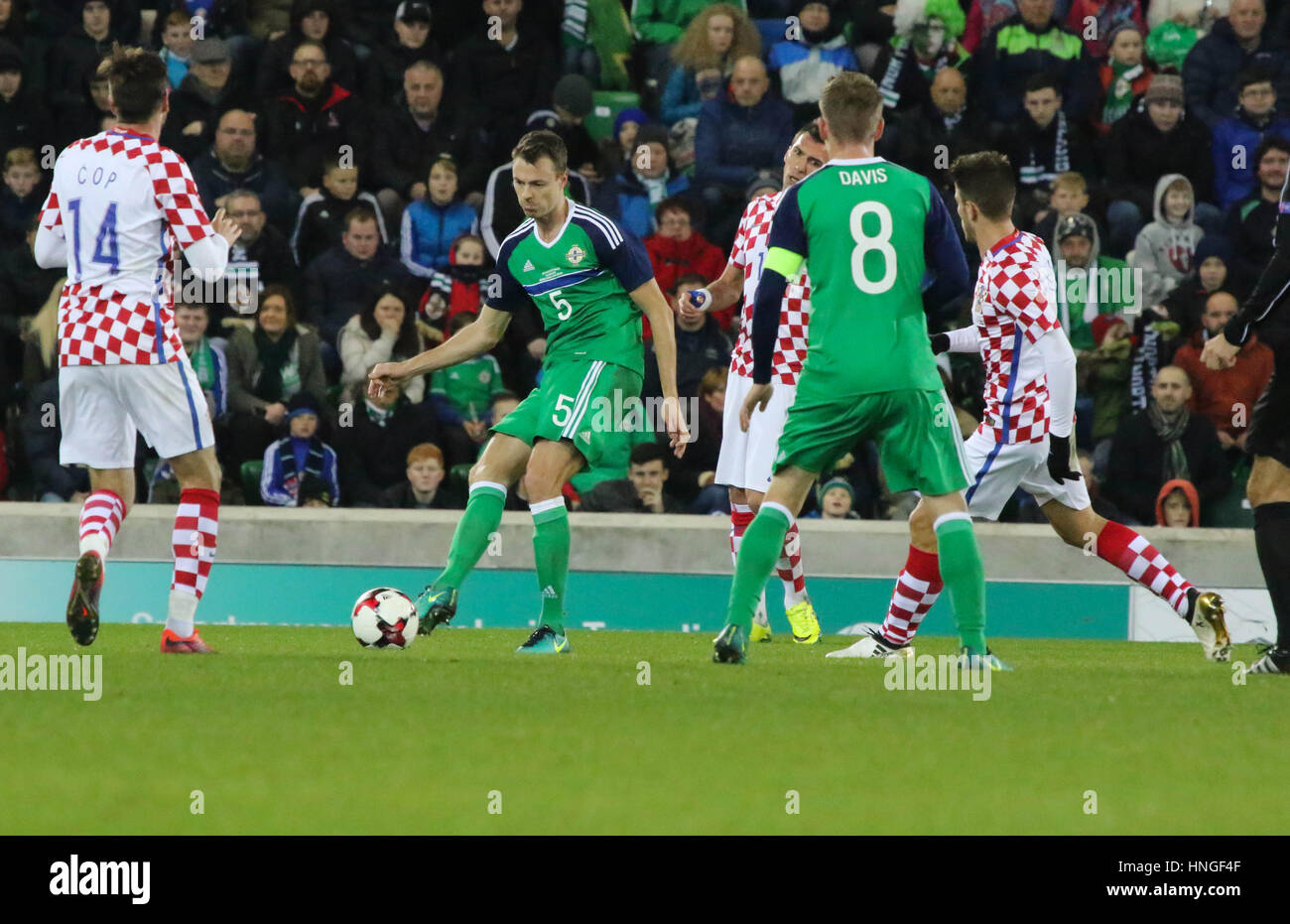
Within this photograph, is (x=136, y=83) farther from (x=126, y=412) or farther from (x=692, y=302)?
(x=692, y=302)

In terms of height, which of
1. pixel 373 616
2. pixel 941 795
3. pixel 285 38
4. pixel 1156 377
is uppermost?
pixel 285 38

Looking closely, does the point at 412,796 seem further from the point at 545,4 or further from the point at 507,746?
the point at 545,4

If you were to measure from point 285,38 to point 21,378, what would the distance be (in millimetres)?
3406

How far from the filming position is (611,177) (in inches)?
601

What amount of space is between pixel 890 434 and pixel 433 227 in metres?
8.13

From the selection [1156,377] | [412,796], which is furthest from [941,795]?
[1156,377]

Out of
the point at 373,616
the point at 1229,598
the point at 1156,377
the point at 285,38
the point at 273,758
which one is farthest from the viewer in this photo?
the point at 285,38

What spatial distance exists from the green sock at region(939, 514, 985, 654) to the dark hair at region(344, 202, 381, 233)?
797cm

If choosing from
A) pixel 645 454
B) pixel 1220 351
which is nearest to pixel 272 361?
pixel 645 454

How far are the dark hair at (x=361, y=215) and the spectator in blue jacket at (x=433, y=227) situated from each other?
26 cm

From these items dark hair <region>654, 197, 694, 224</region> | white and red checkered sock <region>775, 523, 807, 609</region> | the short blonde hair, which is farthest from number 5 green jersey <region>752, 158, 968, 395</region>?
dark hair <region>654, 197, 694, 224</region>

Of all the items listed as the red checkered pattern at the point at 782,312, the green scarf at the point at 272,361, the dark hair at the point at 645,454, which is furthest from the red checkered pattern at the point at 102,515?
the green scarf at the point at 272,361

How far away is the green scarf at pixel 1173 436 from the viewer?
1352cm

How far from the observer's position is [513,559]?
1286 centimetres
